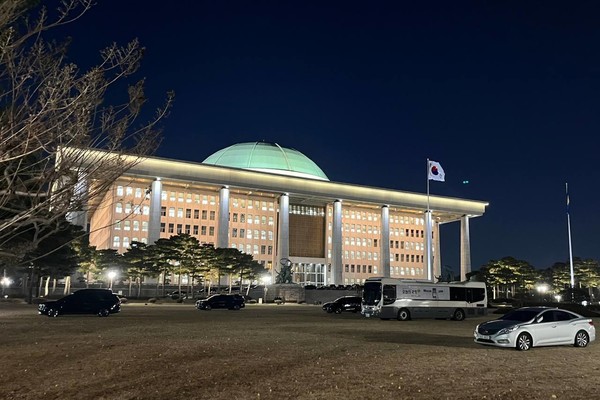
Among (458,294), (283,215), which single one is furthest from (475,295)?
(283,215)

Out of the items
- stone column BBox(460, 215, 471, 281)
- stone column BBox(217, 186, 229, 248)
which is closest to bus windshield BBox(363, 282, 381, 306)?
stone column BBox(217, 186, 229, 248)

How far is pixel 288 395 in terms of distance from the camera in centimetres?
1016

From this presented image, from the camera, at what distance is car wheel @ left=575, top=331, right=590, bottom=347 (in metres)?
19.2

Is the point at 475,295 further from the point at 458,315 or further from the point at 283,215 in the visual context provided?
the point at 283,215

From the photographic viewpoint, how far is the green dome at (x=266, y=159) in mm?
121375

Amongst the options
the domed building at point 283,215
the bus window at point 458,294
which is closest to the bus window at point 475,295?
the bus window at point 458,294

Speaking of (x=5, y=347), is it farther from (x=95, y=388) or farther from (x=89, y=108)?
(x=89, y=108)

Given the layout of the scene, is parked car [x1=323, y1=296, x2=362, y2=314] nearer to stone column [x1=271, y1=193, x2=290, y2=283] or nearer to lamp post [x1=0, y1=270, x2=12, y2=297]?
lamp post [x1=0, y1=270, x2=12, y2=297]

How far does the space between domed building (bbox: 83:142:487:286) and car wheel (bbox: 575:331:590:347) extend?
77.9 m

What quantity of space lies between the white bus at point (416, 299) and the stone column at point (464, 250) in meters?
92.1

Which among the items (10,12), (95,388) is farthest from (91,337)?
(10,12)

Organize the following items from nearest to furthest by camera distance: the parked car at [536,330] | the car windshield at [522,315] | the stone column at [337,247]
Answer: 1. the parked car at [536,330]
2. the car windshield at [522,315]
3. the stone column at [337,247]

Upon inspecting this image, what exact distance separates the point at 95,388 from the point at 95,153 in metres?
5.57

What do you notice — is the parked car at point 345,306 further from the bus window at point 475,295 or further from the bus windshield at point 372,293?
the bus window at point 475,295
